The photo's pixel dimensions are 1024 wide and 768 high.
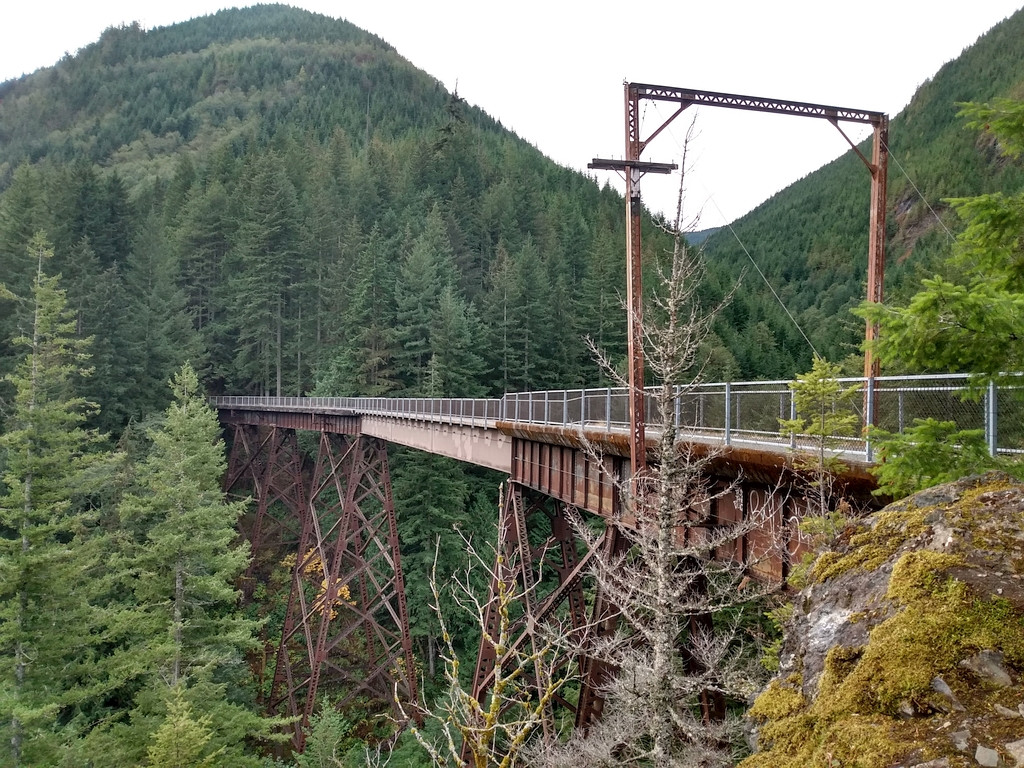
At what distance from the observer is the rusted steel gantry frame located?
6.95m

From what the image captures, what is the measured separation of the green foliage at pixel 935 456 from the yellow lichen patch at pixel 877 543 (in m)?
0.68

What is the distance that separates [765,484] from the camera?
Answer: 6.13 meters

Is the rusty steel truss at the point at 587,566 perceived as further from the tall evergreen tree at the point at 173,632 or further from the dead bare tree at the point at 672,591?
the tall evergreen tree at the point at 173,632

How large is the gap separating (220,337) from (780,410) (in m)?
36.2

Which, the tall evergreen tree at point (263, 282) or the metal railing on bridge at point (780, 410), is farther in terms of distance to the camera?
the tall evergreen tree at point (263, 282)

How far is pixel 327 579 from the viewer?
17.2 meters

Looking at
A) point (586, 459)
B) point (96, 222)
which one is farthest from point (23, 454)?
point (96, 222)

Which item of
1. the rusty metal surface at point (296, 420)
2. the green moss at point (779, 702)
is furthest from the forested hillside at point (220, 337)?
the green moss at point (779, 702)

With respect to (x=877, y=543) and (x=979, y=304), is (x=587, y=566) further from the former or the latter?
(x=979, y=304)

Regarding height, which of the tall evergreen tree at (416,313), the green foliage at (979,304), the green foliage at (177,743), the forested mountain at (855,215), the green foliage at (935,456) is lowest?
the green foliage at (177,743)

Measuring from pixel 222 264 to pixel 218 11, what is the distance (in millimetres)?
165243

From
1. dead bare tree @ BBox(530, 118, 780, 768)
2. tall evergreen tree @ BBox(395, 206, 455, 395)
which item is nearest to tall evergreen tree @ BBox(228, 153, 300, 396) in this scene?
tall evergreen tree @ BBox(395, 206, 455, 395)

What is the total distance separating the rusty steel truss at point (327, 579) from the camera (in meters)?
16.6

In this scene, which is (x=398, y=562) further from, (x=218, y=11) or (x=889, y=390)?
(x=218, y=11)
